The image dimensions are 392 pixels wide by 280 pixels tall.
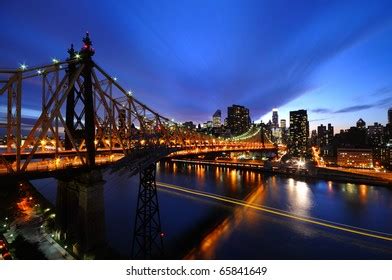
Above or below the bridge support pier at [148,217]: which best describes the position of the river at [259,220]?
below

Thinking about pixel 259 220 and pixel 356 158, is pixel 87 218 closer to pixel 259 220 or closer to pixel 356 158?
pixel 259 220

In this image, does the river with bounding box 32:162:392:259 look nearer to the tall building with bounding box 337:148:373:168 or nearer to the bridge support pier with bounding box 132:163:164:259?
the bridge support pier with bounding box 132:163:164:259

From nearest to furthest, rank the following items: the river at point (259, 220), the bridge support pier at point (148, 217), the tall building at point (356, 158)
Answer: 1. the bridge support pier at point (148, 217)
2. the river at point (259, 220)
3. the tall building at point (356, 158)

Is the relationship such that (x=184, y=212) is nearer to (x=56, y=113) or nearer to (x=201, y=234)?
(x=201, y=234)

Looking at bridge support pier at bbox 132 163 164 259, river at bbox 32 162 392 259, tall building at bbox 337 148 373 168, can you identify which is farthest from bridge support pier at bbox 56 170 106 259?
tall building at bbox 337 148 373 168

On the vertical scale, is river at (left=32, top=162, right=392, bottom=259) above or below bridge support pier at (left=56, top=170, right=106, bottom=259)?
below

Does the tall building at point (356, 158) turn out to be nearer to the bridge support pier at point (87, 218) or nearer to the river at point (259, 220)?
the river at point (259, 220)

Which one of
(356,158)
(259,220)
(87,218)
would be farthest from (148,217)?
(356,158)

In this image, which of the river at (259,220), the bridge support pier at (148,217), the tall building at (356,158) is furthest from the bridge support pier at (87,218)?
the tall building at (356,158)

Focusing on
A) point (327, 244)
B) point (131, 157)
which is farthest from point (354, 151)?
point (131, 157)

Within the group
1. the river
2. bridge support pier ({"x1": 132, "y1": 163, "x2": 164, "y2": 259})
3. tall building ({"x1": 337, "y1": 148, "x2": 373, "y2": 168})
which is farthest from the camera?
tall building ({"x1": 337, "y1": 148, "x2": 373, "y2": 168})

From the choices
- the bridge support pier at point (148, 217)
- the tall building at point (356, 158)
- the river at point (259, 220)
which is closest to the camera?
the bridge support pier at point (148, 217)
